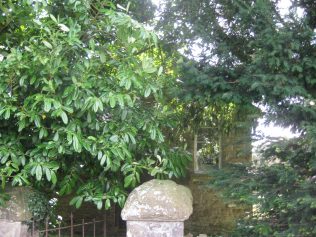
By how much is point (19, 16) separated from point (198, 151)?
18.7 ft

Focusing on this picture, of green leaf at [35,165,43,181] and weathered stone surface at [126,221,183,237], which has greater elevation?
green leaf at [35,165,43,181]

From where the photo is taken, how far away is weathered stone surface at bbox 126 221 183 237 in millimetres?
3322

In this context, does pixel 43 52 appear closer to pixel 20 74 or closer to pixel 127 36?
pixel 20 74

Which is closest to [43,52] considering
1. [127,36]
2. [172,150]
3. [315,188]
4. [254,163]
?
[127,36]

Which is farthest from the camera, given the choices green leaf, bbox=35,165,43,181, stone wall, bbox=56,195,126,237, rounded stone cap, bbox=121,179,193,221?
stone wall, bbox=56,195,126,237

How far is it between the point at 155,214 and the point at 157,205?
0.24ft

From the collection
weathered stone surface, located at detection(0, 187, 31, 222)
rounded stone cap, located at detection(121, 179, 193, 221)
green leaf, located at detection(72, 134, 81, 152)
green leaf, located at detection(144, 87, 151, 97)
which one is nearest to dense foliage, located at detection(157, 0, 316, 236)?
green leaf, located at detection(144, 87, 151, 97)

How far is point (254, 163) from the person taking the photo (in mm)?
4703

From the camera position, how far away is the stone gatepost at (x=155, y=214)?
3.32 metres

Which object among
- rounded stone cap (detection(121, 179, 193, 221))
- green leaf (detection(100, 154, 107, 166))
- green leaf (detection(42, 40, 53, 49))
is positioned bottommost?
rounded stone cap (detection(121, 179, 193, 221))

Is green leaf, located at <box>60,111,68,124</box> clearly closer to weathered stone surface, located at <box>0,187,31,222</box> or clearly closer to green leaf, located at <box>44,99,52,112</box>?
green leaf, located at <box>44,99,52,112</box>

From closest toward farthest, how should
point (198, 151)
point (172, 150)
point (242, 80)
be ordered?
point (242, 80) < point (172, 150) < point (198, 151)

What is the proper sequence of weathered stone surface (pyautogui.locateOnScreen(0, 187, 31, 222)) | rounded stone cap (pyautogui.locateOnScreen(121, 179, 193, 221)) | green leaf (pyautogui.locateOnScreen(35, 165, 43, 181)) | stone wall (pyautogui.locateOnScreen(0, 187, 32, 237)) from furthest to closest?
weathered stone surface (pyautogui.locateOnScreen(0, 187, 31, 222))
stone wall (pyautogui.locateOnScreen(0, 187, 32, 237))
green leaf (pyautogui.locateOnScreen(35, 165, 43, 181))
rounded stone cap (pyautogui.locateOnScreen(121, 179, 193, 221))

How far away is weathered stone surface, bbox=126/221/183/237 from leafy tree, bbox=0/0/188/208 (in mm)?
952
